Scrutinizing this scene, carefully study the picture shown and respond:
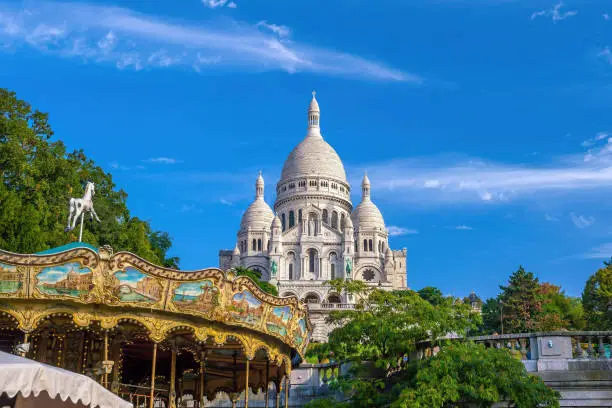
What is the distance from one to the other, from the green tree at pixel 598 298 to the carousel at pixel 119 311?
24.9m

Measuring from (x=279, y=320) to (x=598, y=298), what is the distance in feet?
104

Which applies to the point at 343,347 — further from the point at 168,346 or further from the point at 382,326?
the point at 168,346

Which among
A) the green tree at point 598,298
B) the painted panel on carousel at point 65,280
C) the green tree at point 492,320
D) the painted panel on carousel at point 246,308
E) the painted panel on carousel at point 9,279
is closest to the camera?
the painted panel on carousel at point 9,279

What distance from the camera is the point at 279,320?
54.0 feet

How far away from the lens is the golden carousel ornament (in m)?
13.3

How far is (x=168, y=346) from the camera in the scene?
54.9ft

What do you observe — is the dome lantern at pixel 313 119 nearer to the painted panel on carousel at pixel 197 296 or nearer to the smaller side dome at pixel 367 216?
the smaller side dome at pixel 367 216

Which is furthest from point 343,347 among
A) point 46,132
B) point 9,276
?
point 46,132

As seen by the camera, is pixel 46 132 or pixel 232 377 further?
pixel 46 132

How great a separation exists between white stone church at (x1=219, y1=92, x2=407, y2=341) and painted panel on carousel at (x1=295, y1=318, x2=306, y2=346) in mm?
56510

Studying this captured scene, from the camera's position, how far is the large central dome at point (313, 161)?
9256 centimetres

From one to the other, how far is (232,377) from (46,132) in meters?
19.4

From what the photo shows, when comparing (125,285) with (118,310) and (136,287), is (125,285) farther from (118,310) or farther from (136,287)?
(118,310)

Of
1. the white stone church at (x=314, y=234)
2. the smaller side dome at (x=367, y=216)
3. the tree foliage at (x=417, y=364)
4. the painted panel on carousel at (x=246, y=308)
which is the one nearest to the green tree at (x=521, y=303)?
the tree foliage at (x=417, y=364)
